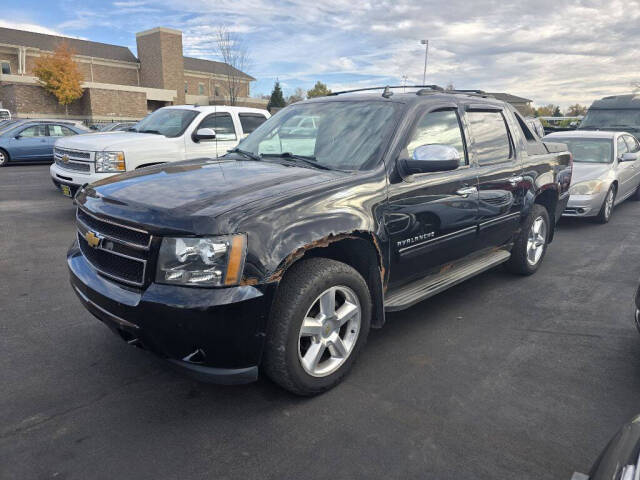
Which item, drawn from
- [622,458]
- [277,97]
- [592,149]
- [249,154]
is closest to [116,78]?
[277,97]

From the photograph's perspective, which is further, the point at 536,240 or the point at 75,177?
the point at 75,177

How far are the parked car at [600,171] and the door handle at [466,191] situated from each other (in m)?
4.95

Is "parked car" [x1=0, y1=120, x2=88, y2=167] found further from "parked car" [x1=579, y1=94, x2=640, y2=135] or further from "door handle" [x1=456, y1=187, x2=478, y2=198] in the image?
"parked car" [x1=579, y1=94, x2=640, y2=135]

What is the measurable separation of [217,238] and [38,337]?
220cm

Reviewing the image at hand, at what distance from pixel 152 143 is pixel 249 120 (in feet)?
6.95

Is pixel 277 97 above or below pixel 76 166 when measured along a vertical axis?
above

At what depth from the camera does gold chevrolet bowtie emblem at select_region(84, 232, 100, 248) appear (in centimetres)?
282

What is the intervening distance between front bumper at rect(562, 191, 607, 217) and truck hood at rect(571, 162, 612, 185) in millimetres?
295

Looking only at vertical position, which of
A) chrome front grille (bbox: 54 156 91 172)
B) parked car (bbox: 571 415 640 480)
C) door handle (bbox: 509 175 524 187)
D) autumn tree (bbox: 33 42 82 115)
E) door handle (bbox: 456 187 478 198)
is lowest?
parked car (bbox: 571 415 640 480)

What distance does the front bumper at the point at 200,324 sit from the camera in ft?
7.75

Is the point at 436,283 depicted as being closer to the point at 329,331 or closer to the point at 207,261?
the point at 329,331

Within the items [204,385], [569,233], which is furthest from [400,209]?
[569,233]

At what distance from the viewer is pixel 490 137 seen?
441 centimetres

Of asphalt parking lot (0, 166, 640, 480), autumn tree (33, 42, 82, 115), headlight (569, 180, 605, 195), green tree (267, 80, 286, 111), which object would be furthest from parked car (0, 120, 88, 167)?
green tree (267, 80, 286, 111)
